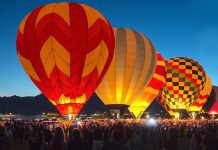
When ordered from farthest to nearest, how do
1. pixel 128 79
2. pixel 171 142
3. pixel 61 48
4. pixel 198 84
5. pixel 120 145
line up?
pixel 198 84
pixel 128 79
pixel 61 48
pixel 171 142
pixel 120 145

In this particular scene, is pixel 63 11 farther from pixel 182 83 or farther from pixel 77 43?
pixel 182 83

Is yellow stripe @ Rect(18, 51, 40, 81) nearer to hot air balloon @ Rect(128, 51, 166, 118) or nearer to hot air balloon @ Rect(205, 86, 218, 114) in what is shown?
hot air balloon @ Rect(128, 51, 166, 118)

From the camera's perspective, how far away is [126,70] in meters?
28.6

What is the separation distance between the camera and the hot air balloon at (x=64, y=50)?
19703mm

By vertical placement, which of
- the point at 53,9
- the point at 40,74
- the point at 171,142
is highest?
the point at 53,9

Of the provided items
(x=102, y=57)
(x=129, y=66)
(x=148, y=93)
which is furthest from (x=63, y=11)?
(x=148, y=93)

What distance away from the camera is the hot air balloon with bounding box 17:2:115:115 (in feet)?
64.6

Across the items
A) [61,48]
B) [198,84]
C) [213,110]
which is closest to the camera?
[61,48]

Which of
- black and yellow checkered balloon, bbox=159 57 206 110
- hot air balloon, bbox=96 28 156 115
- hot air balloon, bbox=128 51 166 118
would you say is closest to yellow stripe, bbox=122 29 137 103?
hot air balloon, bbox=96 28 156 115

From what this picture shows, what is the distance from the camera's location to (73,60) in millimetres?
19859

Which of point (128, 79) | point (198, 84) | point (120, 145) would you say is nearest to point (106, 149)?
point (120, 145)

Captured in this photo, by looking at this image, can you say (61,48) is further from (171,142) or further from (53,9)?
(171,142)

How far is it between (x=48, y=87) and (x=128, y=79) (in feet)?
30.9

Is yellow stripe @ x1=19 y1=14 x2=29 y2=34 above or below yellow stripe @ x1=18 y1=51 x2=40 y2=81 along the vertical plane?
Answer: above
